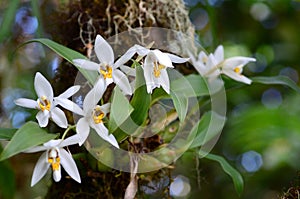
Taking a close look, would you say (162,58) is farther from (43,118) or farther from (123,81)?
(43,118)

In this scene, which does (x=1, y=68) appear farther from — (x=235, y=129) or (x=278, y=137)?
(x=278, y=137)

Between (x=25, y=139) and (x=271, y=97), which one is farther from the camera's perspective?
(x=271, y=97)

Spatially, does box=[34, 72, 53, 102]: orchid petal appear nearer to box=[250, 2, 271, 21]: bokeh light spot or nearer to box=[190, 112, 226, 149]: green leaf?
box=[190, 112, 226, 149]: green leaf

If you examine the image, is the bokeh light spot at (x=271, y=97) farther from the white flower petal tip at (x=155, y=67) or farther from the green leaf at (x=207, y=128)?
the white flower petal tip at (x=155, y=67)


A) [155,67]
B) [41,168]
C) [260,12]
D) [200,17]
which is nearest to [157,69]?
[155,67]

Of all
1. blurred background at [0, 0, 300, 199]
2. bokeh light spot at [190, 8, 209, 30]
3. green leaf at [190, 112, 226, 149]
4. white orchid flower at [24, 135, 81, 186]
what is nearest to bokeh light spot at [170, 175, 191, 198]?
blurred background at [0, 0, 300, 199]

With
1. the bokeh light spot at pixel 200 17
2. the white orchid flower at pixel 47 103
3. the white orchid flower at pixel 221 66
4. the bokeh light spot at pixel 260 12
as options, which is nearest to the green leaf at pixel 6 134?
the white orchid flower at pixel 47 103
